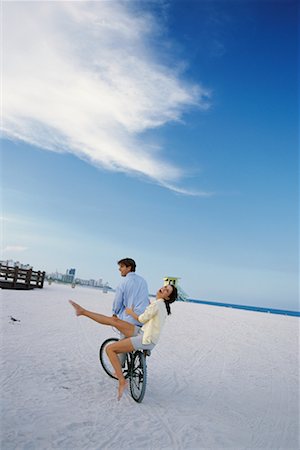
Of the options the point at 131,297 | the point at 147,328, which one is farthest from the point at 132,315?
the point at 131,297

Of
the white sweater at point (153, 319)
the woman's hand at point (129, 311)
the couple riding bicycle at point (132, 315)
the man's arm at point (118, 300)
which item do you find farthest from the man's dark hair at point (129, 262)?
the white sweater at point (153, 319)

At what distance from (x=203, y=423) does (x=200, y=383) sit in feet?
6.64

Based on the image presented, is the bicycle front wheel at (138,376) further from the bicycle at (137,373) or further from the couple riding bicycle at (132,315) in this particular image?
the couple riding bicycle at (132,315)

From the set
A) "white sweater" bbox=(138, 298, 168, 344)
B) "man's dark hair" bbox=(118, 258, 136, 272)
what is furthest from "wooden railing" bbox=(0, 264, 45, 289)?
"white sweater" bbox=(138, 298, 168, 344)

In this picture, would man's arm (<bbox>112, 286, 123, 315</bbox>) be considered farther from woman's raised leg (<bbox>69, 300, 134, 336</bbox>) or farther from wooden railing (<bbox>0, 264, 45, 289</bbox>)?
wooden railing (<bbox>0, 264, 45, 289</bbox>)

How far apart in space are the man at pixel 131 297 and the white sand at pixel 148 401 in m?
1.14

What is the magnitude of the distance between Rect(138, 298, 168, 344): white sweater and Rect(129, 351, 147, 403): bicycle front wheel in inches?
13.5

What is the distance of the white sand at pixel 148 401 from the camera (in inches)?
165

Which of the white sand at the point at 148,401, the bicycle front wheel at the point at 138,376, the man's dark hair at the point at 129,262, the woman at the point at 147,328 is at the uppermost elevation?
the man's dark hair at the point at 129,262

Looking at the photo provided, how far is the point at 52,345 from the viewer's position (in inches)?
342

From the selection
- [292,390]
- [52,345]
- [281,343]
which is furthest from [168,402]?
[281,343]

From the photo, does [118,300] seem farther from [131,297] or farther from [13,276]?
[13,276]

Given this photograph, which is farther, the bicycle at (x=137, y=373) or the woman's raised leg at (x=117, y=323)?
the woman's raised leg at (x=117, y=323)

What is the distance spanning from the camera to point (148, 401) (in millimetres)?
5504
